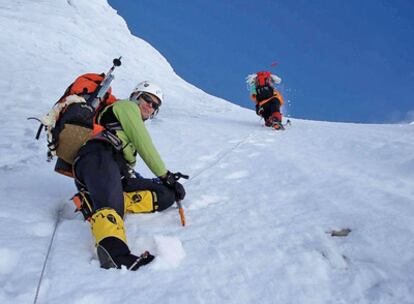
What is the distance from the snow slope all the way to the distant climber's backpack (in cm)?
303

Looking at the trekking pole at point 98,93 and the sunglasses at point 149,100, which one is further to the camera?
the sunglasses at point 149,100

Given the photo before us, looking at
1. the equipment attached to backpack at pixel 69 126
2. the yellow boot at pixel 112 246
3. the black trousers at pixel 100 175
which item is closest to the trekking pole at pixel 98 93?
the equipment attached to backpack at pixel 69 126

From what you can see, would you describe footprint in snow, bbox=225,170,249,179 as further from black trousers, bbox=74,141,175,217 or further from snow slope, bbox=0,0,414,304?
black trousers, bbox=74,141,175,217

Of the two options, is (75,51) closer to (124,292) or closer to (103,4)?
(103,4)

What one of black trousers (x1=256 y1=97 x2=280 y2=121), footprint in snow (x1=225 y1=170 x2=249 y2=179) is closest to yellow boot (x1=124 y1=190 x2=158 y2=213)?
footprint in snow (x1=225 y1=170 x2=249 y2=179)

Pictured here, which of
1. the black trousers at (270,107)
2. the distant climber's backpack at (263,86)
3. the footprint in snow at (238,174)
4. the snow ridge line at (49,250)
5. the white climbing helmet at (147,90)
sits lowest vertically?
the snow ridge line at (49,250)

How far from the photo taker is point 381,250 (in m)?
2.83

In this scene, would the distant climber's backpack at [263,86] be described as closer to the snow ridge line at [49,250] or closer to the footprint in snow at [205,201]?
the footprint in snow at [205,201]

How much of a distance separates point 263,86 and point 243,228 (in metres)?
8.32

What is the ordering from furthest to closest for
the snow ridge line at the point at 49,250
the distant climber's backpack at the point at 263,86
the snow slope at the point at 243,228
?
the distant climber's backpack at the point at 263,86 → the snow slope at the point at 243,228 → the snow ridge line at the point at 49,250

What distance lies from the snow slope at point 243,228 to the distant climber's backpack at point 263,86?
119 inches

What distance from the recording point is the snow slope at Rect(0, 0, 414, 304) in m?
2.52

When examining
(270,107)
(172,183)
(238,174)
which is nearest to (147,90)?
(172,183)

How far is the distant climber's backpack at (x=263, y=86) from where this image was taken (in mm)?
11258
